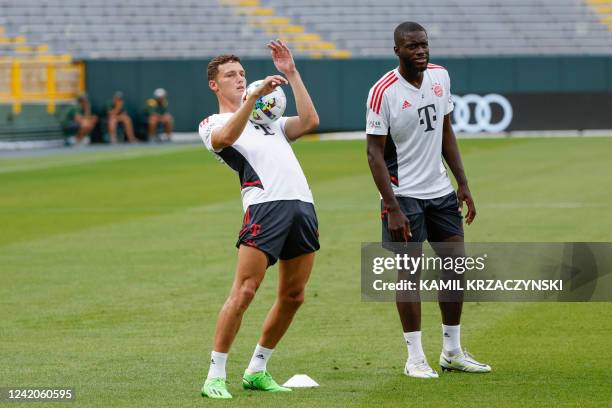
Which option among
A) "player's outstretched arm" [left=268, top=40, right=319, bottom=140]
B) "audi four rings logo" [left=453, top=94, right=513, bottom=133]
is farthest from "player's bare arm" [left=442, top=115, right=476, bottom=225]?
"audi four rings logo" [left=453, top=94, right=513, bottom=133]

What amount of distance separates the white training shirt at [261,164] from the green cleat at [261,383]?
38.2 inches

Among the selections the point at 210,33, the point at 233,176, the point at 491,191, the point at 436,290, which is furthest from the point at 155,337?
the point at 210,33

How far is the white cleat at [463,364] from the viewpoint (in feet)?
25.4

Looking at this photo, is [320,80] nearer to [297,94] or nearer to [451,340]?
[451,340]

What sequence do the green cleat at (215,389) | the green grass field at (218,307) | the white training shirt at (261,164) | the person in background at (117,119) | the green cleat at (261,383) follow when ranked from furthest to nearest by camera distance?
the person in background at (117,119), the green grass field at (218,307), the green cleat at (261,383), the white training shirt at (261,164), the green cleat at (215,389)

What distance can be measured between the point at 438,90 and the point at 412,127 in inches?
11.5

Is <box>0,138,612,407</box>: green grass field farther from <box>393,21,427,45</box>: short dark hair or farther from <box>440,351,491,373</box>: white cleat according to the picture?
<box>393,21,427,45</box>: short dark hair

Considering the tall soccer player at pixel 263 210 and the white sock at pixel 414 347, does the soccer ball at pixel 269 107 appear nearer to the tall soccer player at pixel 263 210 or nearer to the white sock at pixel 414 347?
the tall soccer player at pixel 263 210

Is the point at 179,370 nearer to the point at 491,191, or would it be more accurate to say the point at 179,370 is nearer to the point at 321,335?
the point at 321,335

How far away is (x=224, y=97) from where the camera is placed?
7.23m

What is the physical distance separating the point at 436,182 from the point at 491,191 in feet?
40.7

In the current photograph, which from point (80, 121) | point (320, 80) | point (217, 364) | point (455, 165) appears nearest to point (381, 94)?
point (455, 165)

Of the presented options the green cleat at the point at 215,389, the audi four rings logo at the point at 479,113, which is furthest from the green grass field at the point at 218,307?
the audi four rings logo at the point at 479,113

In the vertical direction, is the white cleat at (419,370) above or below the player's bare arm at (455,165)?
below
